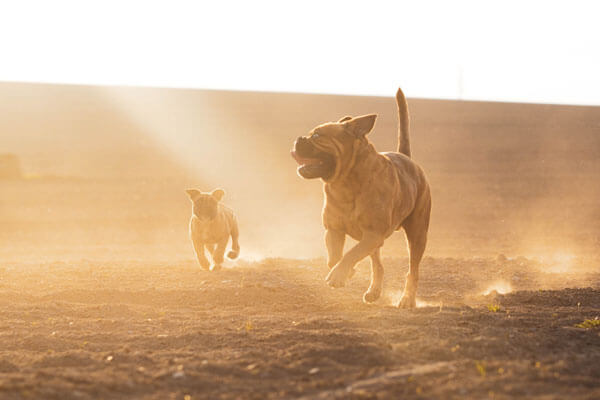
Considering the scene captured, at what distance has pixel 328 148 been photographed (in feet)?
23.3

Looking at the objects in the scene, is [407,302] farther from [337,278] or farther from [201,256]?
[201,256]

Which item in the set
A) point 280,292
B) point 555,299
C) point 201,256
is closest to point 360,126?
point 280,292

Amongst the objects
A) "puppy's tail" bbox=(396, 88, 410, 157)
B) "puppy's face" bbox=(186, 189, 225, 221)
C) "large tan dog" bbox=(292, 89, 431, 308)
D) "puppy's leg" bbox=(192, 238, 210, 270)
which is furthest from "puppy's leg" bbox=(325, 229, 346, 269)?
"puppy's leg" bbox=(192, 238, 210, 270)

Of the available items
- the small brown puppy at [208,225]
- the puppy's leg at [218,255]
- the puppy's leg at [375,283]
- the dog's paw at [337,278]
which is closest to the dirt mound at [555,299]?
the puppy's leg at [375,283]

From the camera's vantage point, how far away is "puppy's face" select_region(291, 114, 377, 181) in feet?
23.3

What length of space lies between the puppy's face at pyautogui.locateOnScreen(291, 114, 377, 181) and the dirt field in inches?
55.5

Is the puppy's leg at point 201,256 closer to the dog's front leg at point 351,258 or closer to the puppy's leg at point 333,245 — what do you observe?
the puppy's leg at point 333,245

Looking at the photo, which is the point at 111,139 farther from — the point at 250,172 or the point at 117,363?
the point at 117,363

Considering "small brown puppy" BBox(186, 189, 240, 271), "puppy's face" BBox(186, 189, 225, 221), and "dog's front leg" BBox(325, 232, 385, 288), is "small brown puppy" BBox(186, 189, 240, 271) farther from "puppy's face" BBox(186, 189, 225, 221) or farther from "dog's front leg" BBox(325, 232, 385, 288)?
"dog's front leg" BBox(325, 232, 385, 288)

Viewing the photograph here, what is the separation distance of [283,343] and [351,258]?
3.99ft

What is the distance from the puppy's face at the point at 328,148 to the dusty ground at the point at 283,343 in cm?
141

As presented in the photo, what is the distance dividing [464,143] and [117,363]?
43.7 meters

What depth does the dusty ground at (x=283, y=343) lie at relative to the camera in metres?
4.97

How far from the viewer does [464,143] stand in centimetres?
4753
